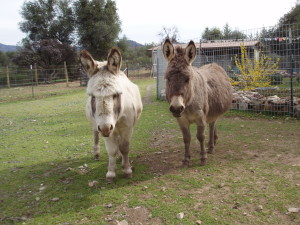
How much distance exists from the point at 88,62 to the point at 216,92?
296cm

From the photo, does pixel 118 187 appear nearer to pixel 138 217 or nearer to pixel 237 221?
pixel 138 217

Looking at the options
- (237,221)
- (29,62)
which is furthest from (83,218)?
(29,62)

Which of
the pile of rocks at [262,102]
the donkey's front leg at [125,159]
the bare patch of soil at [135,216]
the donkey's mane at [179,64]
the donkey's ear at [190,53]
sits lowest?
the bare patch of soil at [135,216]

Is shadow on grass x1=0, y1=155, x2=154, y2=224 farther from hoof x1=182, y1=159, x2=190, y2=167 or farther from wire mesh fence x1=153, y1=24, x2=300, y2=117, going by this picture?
wire mesh fence x1=153, y1=24, x2=300, y2=117

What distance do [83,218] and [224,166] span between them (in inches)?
112

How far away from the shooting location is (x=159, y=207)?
11.4ft

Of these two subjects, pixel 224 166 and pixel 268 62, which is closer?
pixel 224 166

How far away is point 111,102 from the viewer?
3.39 meters

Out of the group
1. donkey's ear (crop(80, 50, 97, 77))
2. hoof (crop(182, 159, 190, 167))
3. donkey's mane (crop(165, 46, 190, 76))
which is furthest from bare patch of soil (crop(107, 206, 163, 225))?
donkey's mane (crop(165, 46, 190, 76))

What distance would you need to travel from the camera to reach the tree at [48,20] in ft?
114

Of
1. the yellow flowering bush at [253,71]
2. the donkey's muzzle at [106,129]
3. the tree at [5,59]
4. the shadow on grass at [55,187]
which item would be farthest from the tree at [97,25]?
the donkey's muzzle at [106,129]

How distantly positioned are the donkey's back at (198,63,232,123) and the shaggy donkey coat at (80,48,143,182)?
1.81 meters

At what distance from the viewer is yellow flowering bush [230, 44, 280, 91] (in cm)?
1027

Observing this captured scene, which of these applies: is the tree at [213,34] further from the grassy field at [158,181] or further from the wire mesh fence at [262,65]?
the grassy field at [158,181]
